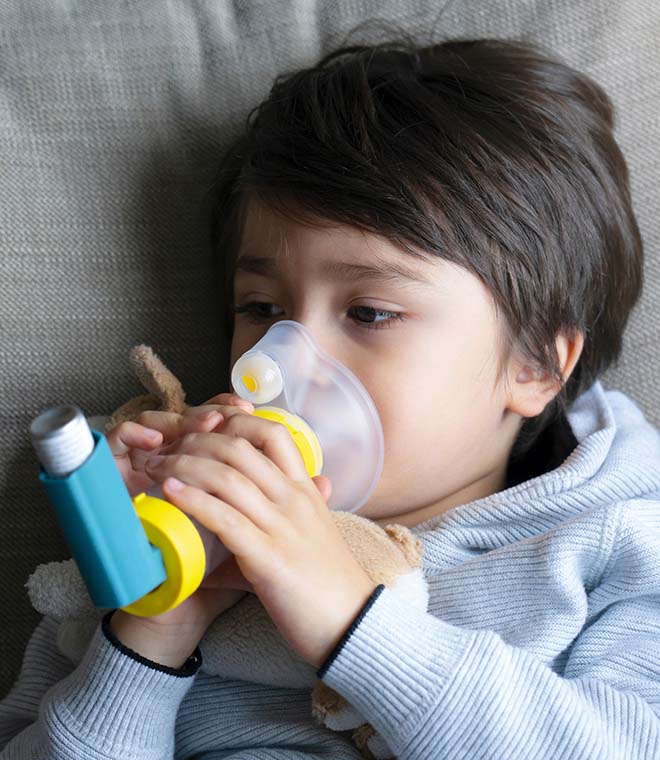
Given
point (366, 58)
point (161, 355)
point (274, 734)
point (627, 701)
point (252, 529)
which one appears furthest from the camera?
point (161, 355)

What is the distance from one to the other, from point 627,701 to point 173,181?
37.5 inches

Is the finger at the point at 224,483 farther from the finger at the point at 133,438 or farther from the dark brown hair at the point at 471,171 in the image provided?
the dark brown hair at the point at 471,171

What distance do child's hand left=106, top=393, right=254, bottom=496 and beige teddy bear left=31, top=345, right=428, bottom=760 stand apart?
0.47ft

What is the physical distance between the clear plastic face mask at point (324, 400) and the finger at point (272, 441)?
0.30 ft

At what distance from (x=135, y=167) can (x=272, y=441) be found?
665 millimetres

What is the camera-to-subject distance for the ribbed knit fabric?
91 centimetres

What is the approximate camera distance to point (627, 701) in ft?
3.23

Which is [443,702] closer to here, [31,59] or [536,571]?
[536,571]

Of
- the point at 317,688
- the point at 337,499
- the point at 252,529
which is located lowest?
the point at 317,688

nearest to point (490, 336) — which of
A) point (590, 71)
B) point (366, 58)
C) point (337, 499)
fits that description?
point (337, 499)

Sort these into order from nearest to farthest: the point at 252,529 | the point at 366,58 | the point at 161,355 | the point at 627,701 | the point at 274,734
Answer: the point at 252,529 → the point at 627,701 → the point at 274,734 → the point at 366,58 → the point at 161,355

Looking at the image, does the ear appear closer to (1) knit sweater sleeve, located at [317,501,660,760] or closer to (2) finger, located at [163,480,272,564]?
(1) knit sweater sleeve, located at [317,501,660,760]

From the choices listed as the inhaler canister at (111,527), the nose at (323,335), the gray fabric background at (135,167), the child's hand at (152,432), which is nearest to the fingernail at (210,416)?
the child's hand at (152,432)

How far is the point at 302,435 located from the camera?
0.98 m
